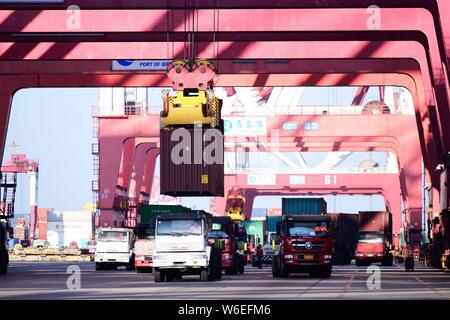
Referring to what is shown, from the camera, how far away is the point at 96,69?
4841 cm

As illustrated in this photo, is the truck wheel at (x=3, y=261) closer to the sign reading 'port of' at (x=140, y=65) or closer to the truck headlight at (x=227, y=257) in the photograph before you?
the truck headlight at (x=227, y=257)

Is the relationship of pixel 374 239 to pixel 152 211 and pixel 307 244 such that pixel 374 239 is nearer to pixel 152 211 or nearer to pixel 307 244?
pixel 152 211

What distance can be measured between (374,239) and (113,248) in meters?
17.8

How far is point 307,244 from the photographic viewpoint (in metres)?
37.6

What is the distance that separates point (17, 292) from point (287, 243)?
43.4 feet

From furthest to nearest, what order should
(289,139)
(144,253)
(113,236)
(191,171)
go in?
(289,139), (113,236), (144,253), (191,171)

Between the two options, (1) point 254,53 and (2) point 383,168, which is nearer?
(1) point 254,53

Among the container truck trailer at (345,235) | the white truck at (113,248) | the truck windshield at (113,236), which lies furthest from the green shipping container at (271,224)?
the truck windshield at (113,236)

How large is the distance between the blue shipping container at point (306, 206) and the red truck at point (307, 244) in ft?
35.4

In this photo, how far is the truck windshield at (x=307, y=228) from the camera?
3800 centimetres

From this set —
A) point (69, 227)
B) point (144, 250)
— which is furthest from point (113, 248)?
point (69, 227)

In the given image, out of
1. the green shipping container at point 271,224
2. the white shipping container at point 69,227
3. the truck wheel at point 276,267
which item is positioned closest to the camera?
the truck wheel at point 276,267
